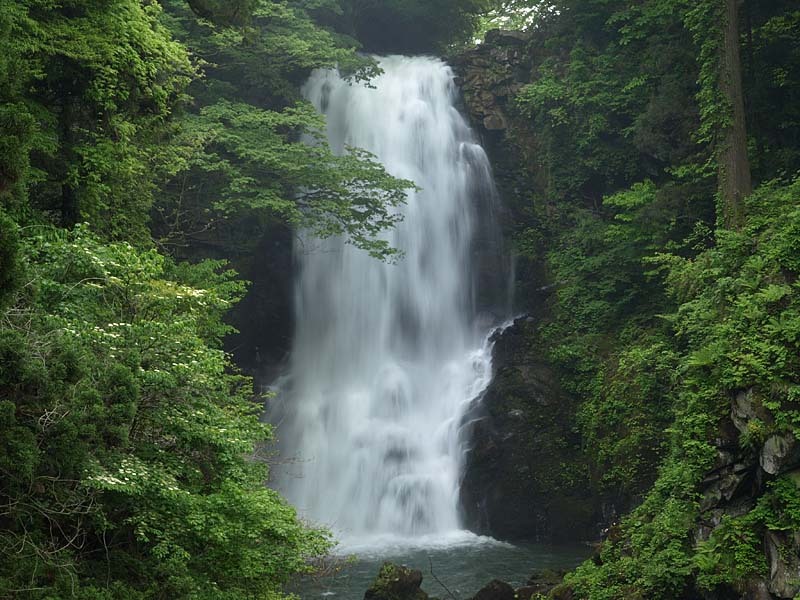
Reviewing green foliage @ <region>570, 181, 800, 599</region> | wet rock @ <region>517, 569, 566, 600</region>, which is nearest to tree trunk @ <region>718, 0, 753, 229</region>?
green foliage @ <region>570, 181, 800, 599</region>

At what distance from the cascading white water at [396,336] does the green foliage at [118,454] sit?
10.3m

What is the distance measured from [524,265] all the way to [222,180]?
9.41 meters

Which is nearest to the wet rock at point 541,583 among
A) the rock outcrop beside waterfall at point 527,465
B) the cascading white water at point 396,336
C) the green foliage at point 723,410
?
the green foliage at point 723,410

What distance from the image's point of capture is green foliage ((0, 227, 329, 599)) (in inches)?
251

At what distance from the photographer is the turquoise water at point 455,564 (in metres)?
13.9

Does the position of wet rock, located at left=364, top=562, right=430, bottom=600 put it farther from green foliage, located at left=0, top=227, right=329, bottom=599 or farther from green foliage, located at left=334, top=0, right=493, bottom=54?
green foliage, located at left=334, top=0, right=493, bottom=54

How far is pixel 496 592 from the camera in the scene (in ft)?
41.2

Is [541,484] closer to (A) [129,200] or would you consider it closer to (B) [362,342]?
(B) [362,342]

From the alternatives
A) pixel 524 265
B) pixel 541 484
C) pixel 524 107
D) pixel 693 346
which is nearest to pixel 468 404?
pixel 541 484

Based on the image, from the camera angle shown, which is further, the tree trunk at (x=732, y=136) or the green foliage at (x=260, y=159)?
the green foliage at (x=260, y=159)

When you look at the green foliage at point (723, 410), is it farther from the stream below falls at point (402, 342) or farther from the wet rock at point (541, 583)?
the stream below falls at point (402, 342)

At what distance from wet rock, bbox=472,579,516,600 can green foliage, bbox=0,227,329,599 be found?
476 centimetres

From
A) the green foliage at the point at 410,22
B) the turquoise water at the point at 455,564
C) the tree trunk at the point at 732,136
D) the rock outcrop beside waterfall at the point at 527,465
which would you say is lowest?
the turquoise water at the point at 455,564

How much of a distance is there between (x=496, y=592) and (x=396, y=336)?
37.5ft
